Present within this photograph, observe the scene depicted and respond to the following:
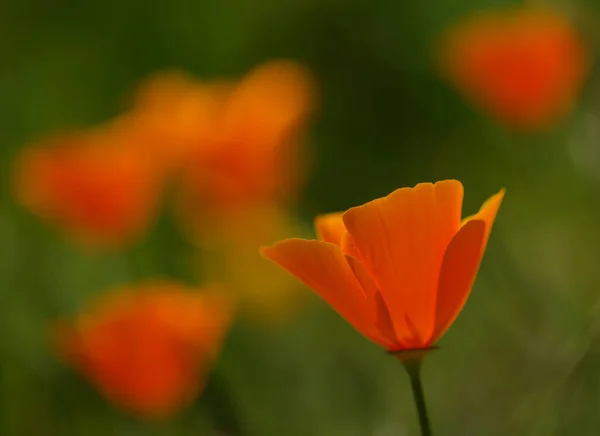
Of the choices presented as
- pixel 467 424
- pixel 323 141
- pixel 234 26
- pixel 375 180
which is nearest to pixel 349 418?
pixel 467 424

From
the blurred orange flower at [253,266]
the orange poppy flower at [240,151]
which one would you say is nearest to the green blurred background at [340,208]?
the blurred orange flower at [253,266]

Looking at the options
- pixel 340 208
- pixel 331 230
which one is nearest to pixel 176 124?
pixel 340 208

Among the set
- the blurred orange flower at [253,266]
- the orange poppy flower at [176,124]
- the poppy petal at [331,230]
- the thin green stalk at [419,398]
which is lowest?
the blurred orange flower at [253,266]

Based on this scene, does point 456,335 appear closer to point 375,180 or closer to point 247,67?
point 375,180

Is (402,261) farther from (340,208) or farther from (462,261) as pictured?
(340,208)

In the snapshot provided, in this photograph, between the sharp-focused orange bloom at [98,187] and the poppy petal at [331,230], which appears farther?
the sharp-focused orange bloom at [98,187]

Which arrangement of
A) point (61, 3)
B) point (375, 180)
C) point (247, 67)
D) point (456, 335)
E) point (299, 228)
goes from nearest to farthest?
1. point (456, 335)
2. point (299, 228)
3. point (375, 180)
4. point (247, 67)
5. point (61, 3)

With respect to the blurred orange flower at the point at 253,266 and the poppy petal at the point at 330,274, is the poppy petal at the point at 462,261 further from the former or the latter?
the blurred orange flower at the point at 253,266

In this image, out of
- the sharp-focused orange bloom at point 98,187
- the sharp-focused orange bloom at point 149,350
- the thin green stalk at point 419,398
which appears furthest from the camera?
the sharp-focused orange bloom at point 98,187
